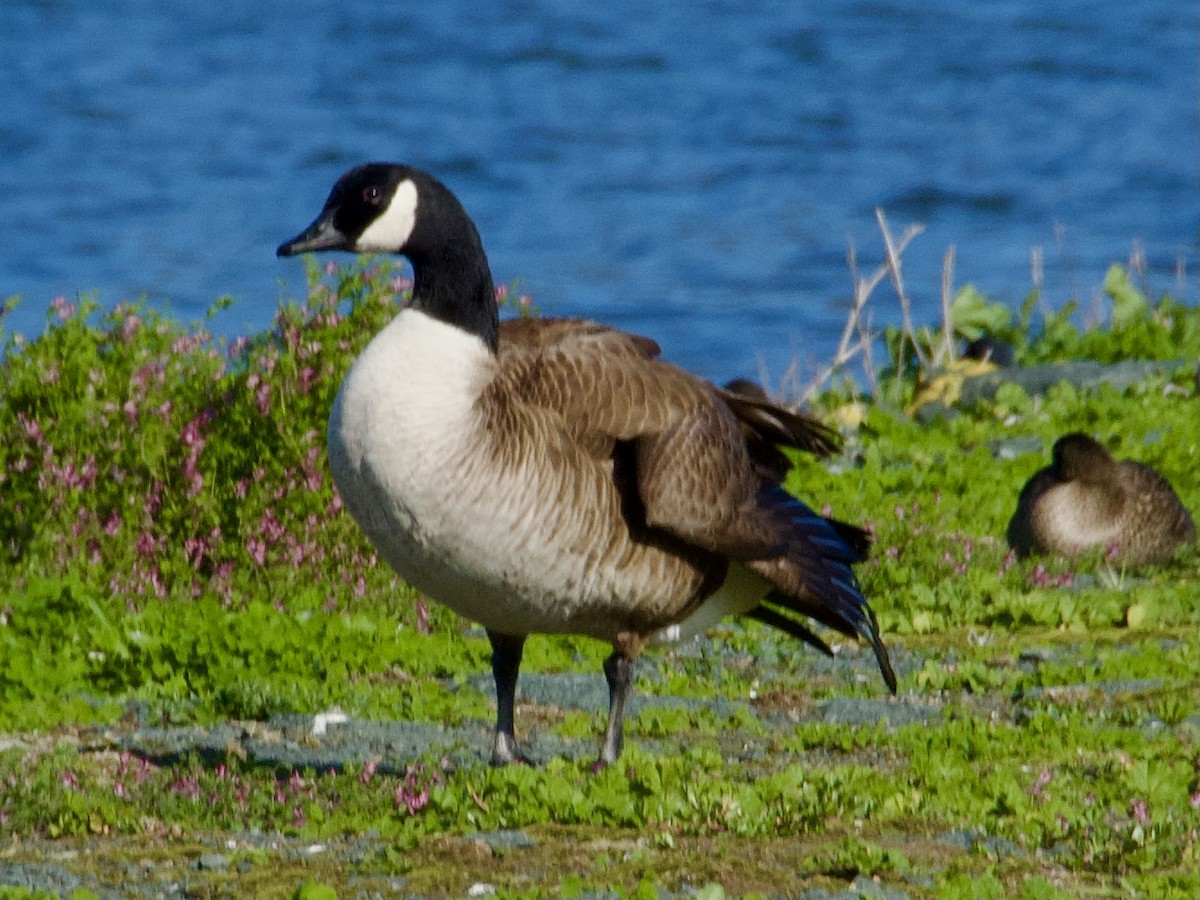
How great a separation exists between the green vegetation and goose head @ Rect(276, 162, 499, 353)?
148 centimetres

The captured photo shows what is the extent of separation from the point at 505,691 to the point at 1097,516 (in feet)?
13.6

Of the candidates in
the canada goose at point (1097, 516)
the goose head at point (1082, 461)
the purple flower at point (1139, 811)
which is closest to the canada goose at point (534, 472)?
the purple flower at point (1139, 811)

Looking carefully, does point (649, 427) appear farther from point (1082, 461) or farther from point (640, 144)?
point (640, 144)

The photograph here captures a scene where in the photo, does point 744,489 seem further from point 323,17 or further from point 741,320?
point 323,17

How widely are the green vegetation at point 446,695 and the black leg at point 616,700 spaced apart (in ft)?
0.79

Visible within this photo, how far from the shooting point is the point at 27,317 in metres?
20.7

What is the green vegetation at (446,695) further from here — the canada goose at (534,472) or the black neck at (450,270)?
the black neck at (450,270)

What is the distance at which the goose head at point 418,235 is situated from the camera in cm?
668

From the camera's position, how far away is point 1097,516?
10180mm

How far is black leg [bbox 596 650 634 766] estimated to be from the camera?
6.76 metres

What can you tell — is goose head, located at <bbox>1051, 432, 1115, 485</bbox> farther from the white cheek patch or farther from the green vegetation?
the white cheek patch

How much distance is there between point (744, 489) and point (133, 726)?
2.32 metres

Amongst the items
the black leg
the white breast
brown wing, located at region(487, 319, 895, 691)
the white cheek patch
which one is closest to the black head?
the white cheek patch

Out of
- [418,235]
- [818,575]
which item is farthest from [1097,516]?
[418,235]
